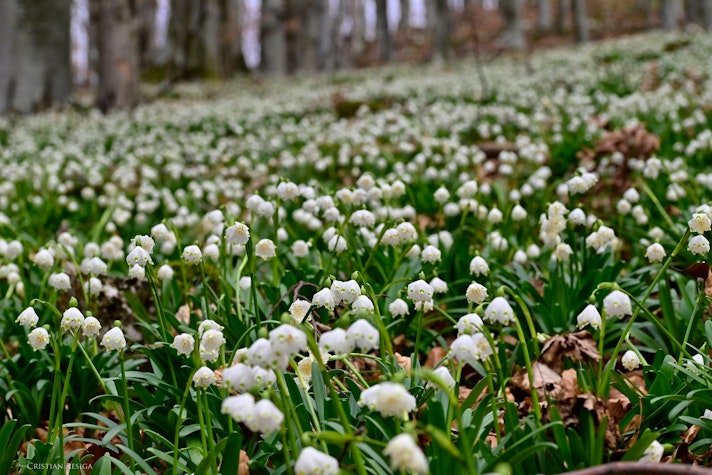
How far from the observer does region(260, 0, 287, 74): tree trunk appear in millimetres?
21328

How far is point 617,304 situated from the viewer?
5.65ft

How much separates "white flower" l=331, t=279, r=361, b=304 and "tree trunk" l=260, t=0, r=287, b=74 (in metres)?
20.6

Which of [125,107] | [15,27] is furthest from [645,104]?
[15,27]

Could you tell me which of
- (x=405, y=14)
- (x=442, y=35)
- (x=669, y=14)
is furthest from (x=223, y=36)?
(x=405, y=14)

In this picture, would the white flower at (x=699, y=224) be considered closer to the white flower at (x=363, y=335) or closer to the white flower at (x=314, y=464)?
the white flower at (x=363, y=335)

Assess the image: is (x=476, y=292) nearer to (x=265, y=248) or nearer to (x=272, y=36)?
(x=265, y=248)

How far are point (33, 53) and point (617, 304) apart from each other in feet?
47.7

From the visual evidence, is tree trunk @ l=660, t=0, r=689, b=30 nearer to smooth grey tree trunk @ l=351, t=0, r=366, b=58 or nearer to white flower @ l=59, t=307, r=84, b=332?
smooth grey tree trunk @ l=351, t=0, r=366, b=58

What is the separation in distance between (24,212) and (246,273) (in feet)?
9.98

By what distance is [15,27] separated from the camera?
1373 centimetres

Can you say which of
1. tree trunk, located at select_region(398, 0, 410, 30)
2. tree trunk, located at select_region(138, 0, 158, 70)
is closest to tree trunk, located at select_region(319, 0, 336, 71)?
tree trunk, located at select_region(138, 0, 158, 70)

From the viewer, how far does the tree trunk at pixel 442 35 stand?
21.9m

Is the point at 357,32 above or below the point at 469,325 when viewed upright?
above

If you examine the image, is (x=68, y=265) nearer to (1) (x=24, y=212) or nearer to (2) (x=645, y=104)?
(1) (x=24, y=212)
